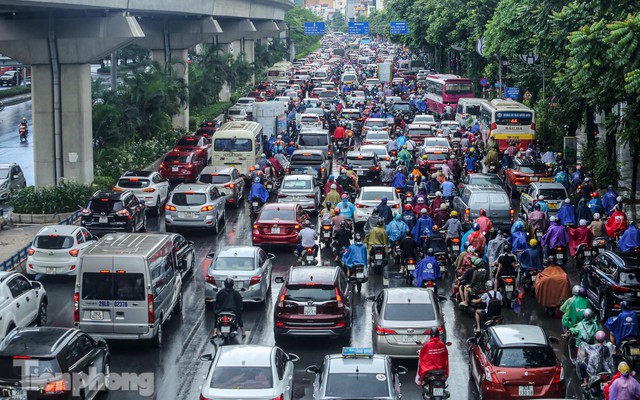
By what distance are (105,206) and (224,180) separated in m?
7.19

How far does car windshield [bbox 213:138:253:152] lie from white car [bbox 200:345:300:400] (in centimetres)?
2572

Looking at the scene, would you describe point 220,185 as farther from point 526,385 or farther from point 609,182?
point 526,385

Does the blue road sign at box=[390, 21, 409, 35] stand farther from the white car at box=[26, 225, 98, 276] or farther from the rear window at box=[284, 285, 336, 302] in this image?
the rear window at box=[284, 285, 336, 302]

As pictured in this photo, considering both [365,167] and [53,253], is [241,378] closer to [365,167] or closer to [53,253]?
[53,253]

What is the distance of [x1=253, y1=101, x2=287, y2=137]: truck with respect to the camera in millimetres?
53375

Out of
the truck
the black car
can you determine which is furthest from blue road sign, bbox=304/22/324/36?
the black car

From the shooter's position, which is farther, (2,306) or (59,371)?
(2,306)

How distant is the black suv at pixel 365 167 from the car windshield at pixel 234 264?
16808 mm

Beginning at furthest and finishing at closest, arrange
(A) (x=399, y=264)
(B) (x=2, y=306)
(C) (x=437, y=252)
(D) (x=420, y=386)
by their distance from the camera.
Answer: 1. (A) (x=399, y=264)
2. (C) (x=437, y=252)
3. (B) (x=2, y=306)
4. (D) (x=420, y=386)

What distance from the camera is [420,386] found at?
17.7m

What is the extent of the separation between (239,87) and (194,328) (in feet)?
220

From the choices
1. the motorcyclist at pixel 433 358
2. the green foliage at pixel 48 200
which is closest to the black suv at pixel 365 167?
the green foliage at pixel 48 200

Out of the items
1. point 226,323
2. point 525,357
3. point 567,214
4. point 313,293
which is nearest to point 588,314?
point 525,357

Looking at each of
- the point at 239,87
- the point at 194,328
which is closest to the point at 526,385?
the point at 194,328
